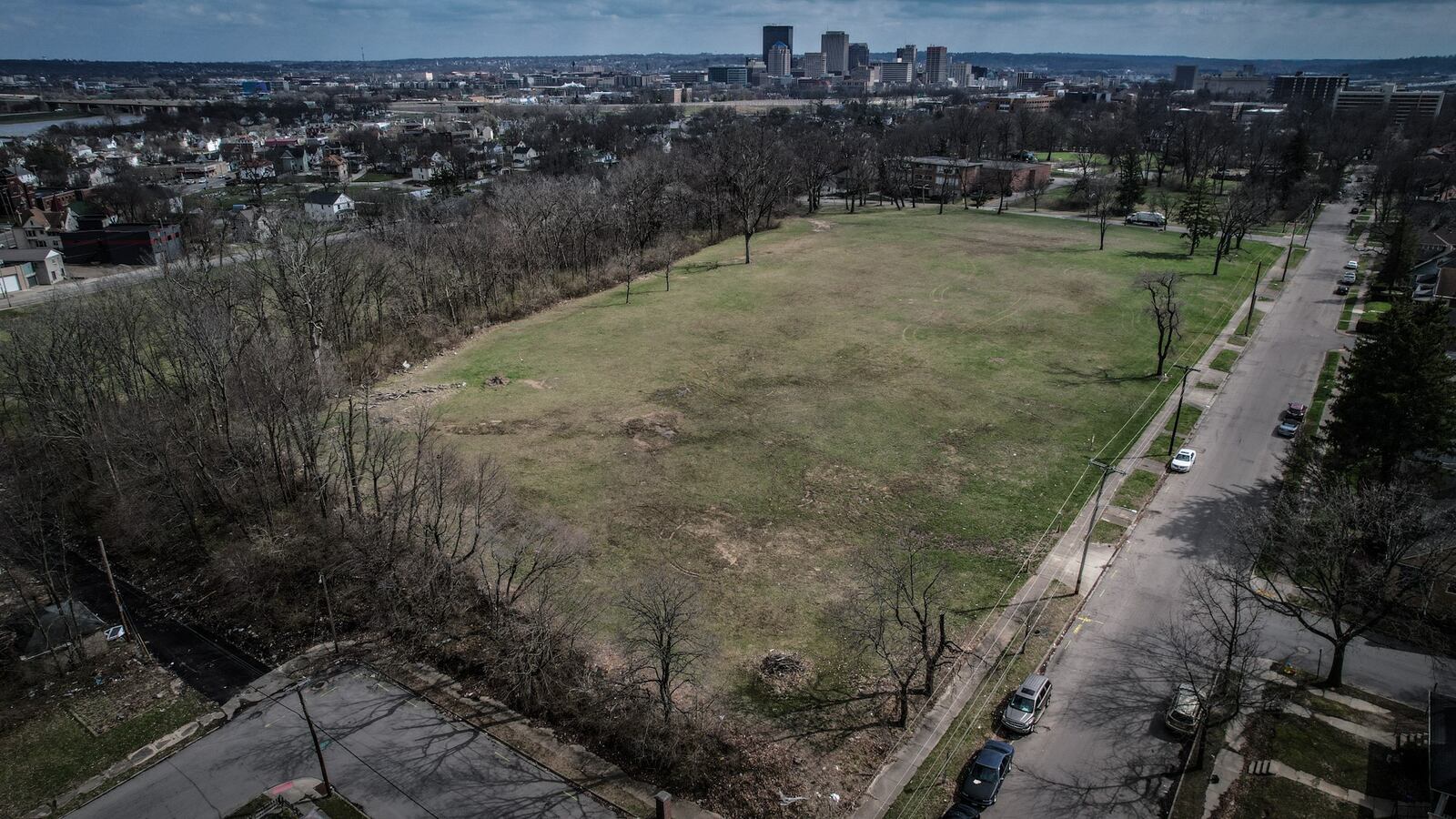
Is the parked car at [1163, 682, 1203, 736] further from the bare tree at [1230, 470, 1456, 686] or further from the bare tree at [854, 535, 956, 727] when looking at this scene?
the bare tree at [854, 535, 956, 727]

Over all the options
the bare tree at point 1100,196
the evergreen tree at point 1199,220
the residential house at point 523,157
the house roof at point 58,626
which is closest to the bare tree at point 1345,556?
Answer: the house roof at point 58,626

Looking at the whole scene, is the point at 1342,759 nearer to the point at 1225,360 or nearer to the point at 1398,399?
the point at 1398,399

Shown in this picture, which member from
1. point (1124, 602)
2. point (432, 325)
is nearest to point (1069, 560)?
point (1124, 602)

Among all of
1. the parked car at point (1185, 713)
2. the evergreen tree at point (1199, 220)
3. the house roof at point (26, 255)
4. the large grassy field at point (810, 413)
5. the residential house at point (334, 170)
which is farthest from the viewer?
the residential house at point (334, 170)

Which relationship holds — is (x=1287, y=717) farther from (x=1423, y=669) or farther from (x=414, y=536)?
(x=414, y=536)

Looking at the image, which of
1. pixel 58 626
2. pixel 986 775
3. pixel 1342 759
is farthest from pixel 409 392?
pixel 1342 759

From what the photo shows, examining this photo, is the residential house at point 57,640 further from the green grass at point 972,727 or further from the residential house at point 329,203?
the residential house at point 329,203
